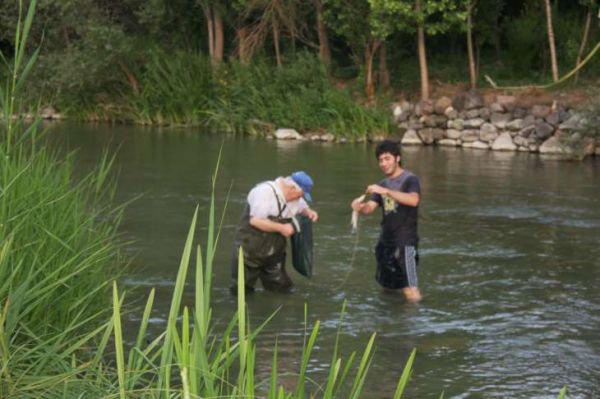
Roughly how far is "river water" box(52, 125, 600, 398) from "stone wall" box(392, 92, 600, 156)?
1.67 m

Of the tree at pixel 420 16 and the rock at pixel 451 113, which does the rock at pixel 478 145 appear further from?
the tree at pixel 420 16

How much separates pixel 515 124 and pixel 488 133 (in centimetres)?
79

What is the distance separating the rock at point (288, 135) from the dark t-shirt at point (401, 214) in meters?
Answer: 20.3

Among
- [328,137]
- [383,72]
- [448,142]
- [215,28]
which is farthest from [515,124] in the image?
[215,28]

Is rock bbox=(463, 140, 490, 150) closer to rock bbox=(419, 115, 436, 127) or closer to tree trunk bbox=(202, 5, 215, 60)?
rock bbox=(419, 115, 436, 127)

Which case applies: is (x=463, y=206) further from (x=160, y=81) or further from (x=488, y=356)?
(x=160, y=81)

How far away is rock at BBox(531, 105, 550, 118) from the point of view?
88.0 feet

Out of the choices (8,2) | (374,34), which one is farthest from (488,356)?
(8,2)

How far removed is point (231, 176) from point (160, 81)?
1362 cm

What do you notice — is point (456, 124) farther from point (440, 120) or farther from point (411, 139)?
point (411, 139)

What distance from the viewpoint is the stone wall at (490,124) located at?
86.2 ft

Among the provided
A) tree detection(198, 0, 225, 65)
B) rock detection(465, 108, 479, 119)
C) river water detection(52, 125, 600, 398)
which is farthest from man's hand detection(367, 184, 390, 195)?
tree detection(198, 0, 225, 65)

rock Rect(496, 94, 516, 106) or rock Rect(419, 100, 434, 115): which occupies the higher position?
rock Rect(496, 94, 516, 106)

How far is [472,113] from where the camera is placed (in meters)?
28.2
